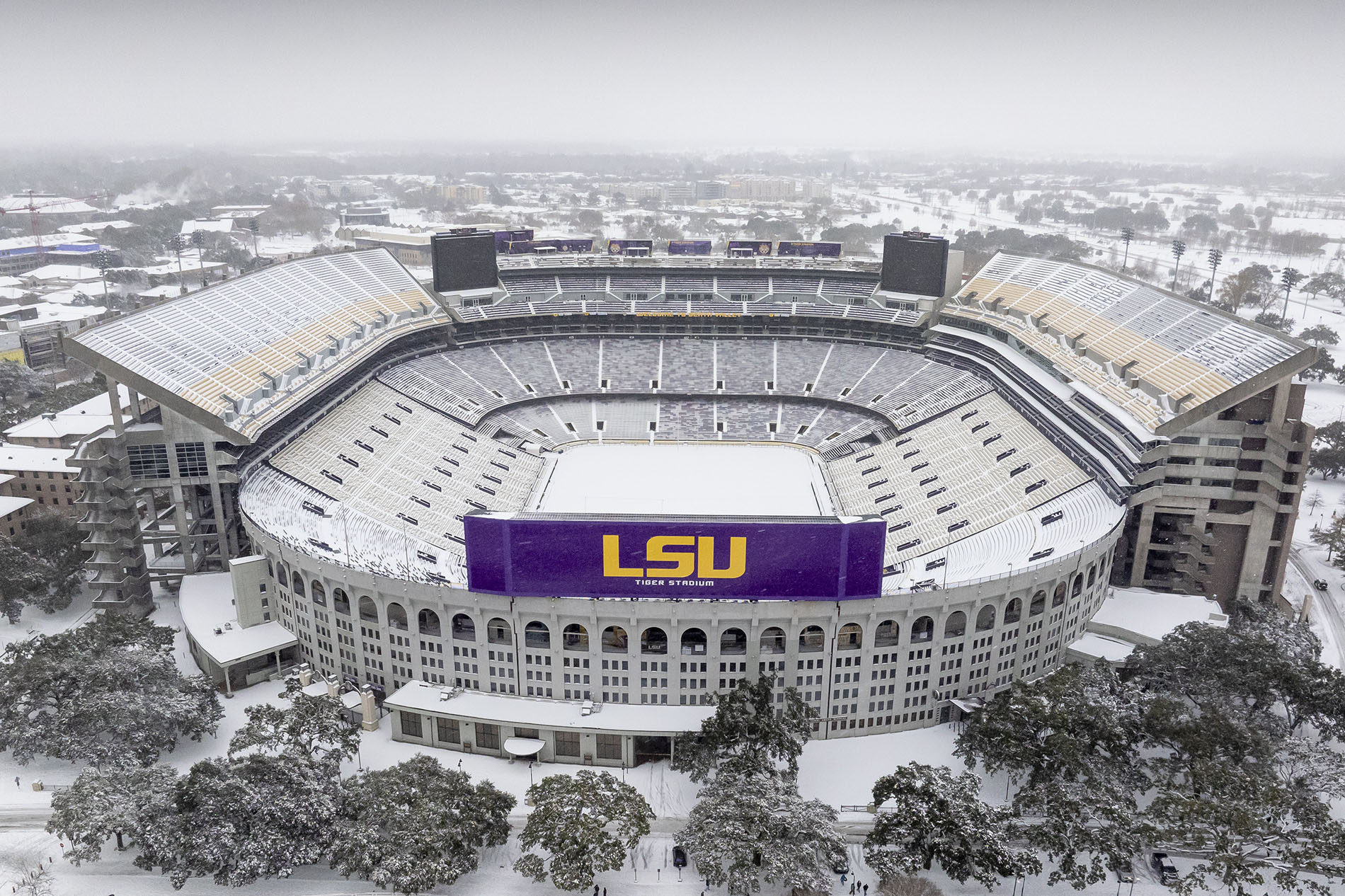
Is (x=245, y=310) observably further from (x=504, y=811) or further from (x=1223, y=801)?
(x=1223, y=801)

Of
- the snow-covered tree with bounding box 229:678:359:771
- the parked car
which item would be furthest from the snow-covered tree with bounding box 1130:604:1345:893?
the snow-covered tree with bounding box 229:678:359:771

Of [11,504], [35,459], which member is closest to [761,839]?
[11,504]

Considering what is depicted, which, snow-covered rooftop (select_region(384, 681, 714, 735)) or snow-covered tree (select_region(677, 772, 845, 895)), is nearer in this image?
snow-covered tree (select_region(677, 772, 845, 895))

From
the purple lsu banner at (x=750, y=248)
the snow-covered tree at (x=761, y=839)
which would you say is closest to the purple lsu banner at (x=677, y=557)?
the snow-covered tree at (x=761, y=839)

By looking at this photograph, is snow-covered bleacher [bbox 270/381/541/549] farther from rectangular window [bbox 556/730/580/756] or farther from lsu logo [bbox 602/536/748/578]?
lsu logo [bbox 602/536/748/578]

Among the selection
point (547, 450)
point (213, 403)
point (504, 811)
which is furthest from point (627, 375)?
point (504, 811)
